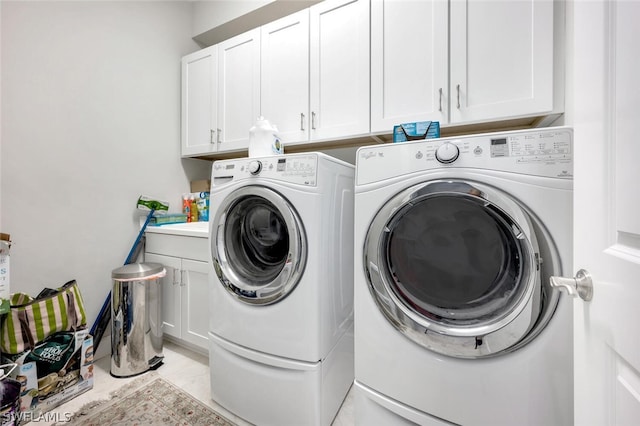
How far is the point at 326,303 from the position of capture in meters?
1.11

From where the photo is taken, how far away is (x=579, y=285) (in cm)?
49

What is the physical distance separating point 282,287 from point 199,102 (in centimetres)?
179

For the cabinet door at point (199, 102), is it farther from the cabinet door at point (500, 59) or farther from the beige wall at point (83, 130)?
the cabinet door at point (500, 59)

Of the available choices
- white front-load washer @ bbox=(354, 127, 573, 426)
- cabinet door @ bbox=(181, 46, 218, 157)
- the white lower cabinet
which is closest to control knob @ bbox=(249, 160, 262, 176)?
white front-load washer @ bbox=(354, 127, 573, 426)

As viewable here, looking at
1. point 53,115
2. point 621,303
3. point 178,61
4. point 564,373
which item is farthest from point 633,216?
point 178,61

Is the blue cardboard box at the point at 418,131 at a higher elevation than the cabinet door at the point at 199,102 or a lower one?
lower

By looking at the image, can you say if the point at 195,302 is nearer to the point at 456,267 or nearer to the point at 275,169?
the point at 275,169

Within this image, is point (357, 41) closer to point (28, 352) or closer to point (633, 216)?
point (633, 216)

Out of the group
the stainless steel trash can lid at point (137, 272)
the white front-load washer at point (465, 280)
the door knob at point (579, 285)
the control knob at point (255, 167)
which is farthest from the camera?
the stainless steel trash can lid at point (137, 272)

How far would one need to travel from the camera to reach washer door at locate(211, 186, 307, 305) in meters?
1.06

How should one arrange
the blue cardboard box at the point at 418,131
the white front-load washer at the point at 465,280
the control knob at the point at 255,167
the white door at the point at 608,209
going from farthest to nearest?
the control knob at the point at 255,167, the blue cardboard box at the point at 418,131, the white front-load washer at the point at 465,280, the white door at the point at 608,209

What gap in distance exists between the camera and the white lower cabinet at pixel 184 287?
1.61 metres

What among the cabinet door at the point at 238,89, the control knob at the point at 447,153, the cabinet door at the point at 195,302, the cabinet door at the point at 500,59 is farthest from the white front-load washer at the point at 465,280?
the cabinet door at the point at 238,89

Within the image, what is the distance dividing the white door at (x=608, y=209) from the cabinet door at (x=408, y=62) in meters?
0.85
